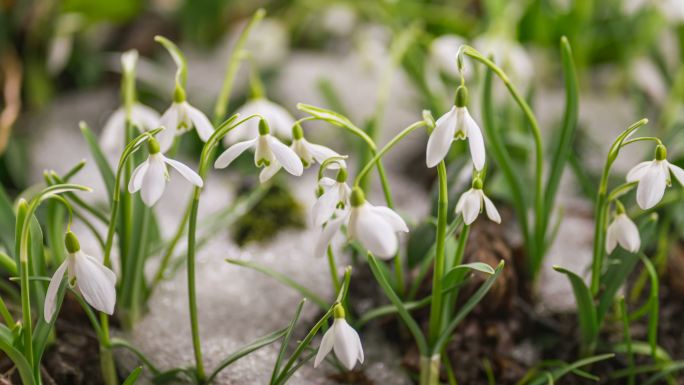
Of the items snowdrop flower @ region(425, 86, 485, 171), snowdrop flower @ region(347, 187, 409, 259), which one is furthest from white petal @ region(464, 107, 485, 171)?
snowdrop flower @ region(347, 187, 409, 259)

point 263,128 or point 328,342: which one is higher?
point 263,128

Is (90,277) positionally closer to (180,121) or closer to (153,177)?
(153,177)

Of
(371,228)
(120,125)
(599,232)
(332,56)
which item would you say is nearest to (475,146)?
(371,228)

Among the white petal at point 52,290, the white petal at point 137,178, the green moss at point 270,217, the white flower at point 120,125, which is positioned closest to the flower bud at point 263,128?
the white petal at point 137,178

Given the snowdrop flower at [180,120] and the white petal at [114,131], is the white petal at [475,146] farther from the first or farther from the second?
the white petal at [114,131]

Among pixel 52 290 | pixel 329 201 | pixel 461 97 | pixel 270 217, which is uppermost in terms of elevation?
pixel 461 97

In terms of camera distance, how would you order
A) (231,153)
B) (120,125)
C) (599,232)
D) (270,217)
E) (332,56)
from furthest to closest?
(332,56) → (270,217) → (120,125) → (599,232) → (231,153)
